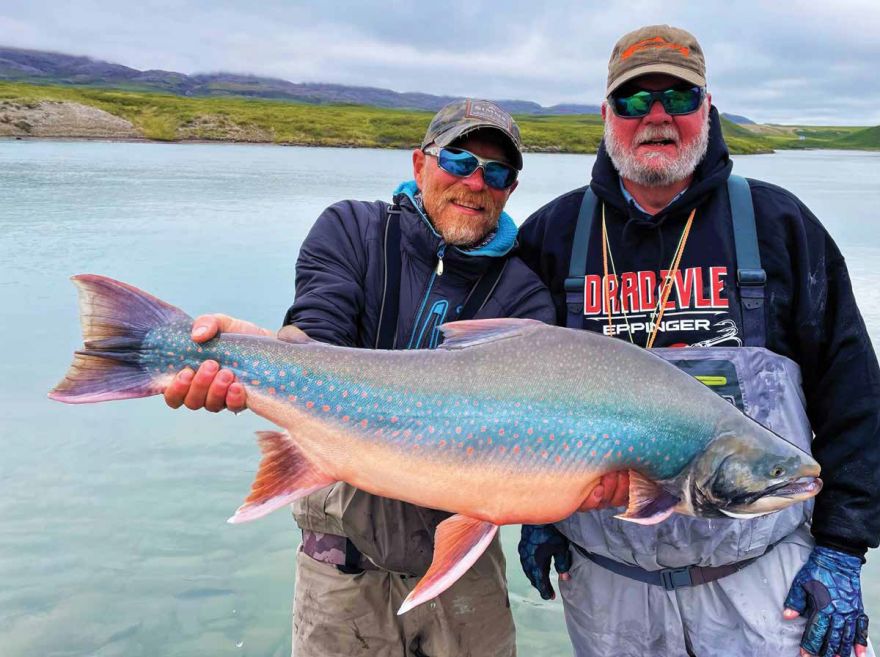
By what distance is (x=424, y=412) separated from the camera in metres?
2.56

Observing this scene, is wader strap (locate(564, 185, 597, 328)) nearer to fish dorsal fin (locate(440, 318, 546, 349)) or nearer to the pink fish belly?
fish dorsal fin (locate(440, 318, 546, 349))

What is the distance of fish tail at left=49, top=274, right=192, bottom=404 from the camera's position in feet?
8.18

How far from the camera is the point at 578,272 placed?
3.24 meters

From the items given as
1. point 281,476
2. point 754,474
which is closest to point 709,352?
point 754,474

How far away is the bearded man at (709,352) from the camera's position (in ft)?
9.38

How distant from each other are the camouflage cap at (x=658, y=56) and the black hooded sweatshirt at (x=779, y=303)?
1.21 ft

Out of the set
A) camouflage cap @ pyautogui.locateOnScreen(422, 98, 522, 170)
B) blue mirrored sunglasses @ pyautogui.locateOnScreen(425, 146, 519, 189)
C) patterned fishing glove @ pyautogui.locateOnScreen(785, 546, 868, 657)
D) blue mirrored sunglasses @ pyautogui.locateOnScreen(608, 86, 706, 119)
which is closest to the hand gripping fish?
patterned fishing glove @ pyautogui.locateOnScreen(785, 546, 868, 657)

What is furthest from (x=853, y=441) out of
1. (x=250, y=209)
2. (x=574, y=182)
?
(x=574, y=182)

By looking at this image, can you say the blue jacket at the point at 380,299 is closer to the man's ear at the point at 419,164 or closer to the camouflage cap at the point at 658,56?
the man's ear at the point at 419,164

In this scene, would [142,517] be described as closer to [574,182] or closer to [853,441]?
[853,441]

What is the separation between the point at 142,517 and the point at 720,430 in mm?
4060

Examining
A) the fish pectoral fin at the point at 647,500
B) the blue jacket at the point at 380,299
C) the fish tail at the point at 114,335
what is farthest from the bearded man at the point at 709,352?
the fish tail at the point at 114,335

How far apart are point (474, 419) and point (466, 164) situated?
1203 mm

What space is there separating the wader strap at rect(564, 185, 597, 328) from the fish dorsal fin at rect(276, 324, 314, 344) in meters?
1.22
